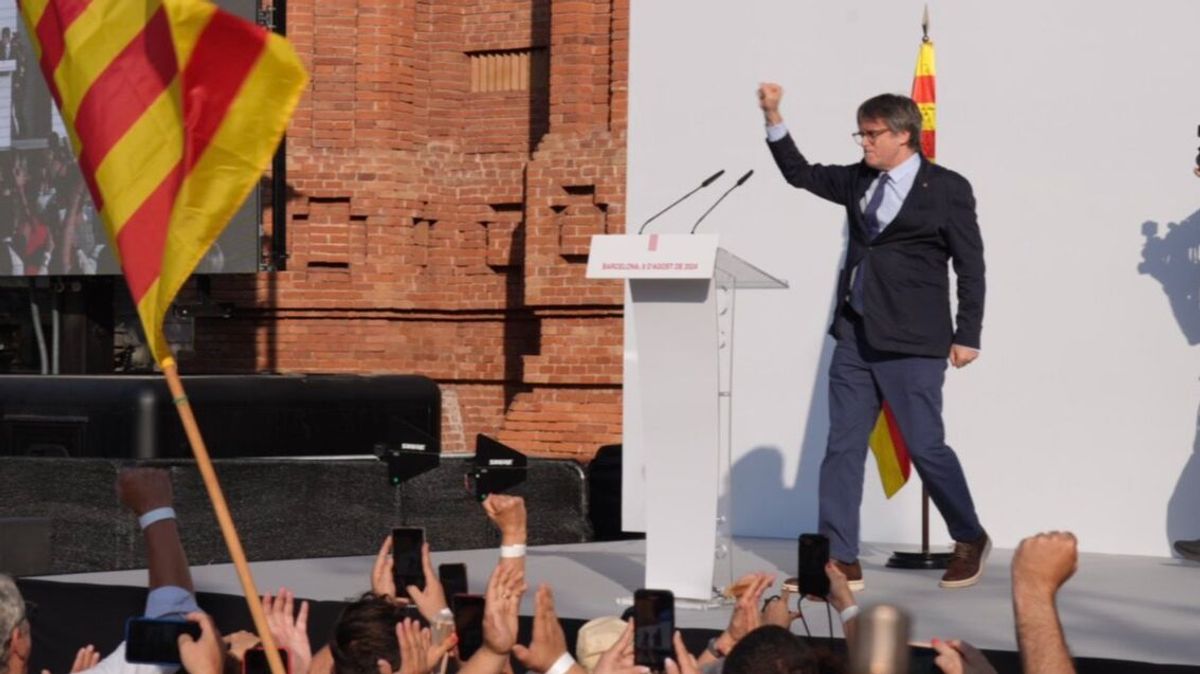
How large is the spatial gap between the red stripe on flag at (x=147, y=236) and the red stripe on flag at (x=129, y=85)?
148mm

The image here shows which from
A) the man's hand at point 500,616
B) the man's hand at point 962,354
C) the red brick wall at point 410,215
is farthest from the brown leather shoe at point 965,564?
the red brick wall at point 410,215

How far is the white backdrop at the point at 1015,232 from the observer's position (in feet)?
23.8

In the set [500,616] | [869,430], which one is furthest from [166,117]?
[869,430]

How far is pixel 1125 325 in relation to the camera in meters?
7.32

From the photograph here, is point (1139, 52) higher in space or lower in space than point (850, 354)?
higher

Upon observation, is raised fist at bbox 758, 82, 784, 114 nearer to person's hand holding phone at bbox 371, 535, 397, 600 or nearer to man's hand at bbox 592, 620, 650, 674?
person's hand holding phone at bbox 371, 535, 397, 600

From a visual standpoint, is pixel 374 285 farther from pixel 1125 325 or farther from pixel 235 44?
pixel 235 44

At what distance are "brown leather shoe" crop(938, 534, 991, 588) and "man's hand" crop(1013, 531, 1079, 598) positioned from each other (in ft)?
9.05

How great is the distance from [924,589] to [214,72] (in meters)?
2.81

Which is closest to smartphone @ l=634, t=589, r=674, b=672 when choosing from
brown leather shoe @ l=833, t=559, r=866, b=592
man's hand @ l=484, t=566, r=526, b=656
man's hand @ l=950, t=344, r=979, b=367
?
man's hand @ l=484, t=566, r=526, b=656

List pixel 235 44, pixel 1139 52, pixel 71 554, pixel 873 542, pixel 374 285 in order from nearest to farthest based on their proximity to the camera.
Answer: pixel 235 44, pixel 1139 52, pixel 873 542, pixel 71 554, pixel 374 285

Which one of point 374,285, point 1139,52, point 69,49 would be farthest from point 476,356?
point 69,49

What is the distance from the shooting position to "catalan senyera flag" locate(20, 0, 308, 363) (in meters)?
4.23

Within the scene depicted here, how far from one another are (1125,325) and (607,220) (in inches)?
178
